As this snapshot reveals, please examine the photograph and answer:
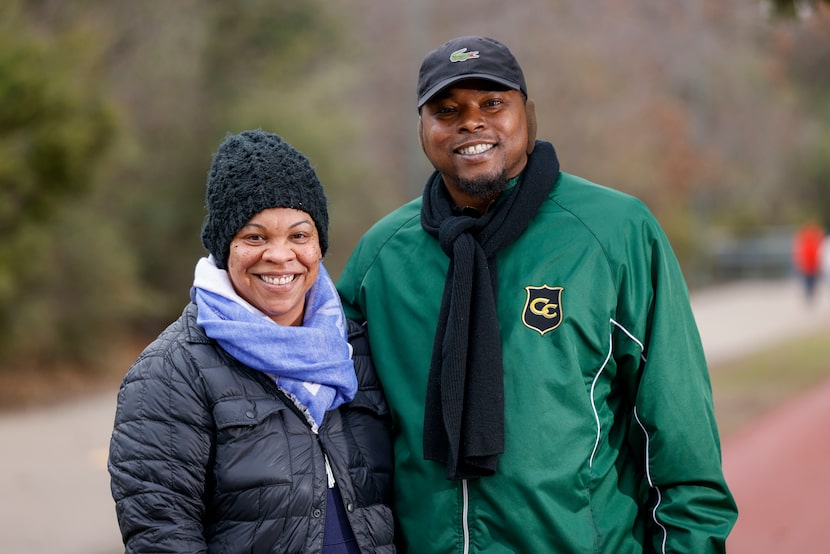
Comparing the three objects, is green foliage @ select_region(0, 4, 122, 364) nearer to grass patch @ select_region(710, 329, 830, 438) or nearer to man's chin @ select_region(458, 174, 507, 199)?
grass patch @ select_region(710, 329, 830, 438)

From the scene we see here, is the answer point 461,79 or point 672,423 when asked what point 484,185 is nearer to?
point 461,79

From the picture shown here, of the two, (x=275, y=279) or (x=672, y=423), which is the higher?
(x=275, y=279)

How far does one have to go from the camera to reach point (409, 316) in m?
3.24

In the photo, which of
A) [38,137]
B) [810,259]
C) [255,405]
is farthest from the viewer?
[810,259]

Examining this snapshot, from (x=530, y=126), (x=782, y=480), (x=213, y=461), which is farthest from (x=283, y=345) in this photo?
(x=782, y=480)

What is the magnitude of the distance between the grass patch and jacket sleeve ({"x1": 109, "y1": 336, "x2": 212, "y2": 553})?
8.24 m

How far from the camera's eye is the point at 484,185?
10.5 ft

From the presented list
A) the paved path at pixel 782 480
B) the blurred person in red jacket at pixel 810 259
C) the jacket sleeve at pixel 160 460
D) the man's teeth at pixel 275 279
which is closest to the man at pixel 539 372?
the man's teeth at pixel 275 279

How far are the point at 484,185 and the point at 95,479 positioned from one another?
6.48 m

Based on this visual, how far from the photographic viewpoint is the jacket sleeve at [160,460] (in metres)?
2.70

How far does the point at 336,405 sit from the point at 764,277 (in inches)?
1217

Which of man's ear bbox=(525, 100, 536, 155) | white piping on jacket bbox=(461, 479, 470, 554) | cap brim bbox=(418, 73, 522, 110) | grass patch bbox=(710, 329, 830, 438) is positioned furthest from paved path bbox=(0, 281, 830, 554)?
cap brim bbox=(418, 73, 522, 110)

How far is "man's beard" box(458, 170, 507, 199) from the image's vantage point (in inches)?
126

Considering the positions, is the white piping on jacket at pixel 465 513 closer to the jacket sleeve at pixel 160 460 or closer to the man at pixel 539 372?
the man at pixel 539 372
